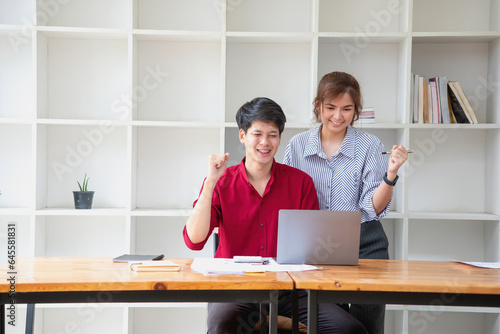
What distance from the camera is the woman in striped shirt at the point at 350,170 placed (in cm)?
254

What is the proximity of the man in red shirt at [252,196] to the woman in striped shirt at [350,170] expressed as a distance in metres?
0.26

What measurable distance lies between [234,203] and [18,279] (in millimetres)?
938

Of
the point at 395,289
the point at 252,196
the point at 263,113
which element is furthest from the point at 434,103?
the point at 395,289

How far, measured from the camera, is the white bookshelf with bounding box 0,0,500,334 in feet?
11.2

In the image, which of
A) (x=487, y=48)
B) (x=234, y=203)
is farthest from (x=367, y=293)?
(x=487, y=48)

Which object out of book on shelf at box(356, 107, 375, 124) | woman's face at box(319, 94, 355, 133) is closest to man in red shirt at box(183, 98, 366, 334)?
woman's face at box(319, 94, 355, 133)

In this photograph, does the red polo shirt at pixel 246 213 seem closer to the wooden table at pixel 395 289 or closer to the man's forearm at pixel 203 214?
the man's forearm at pixel 203 214


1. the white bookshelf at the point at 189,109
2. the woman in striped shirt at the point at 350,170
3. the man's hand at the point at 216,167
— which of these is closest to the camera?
the man's hand at the point at 216,167

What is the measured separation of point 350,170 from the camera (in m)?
2.58

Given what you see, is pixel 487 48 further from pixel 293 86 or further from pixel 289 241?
pixel 289 241

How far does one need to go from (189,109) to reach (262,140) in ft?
4.56

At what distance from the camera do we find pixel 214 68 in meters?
3.49

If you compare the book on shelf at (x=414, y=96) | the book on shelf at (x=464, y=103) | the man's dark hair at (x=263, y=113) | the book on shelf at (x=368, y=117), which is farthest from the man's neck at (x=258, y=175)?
the book on shelf at (x=464, y=103)

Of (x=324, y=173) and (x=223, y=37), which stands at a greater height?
(x=223, y=37)
